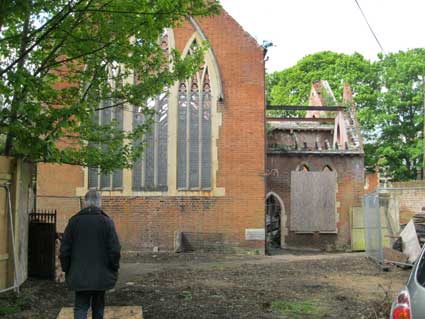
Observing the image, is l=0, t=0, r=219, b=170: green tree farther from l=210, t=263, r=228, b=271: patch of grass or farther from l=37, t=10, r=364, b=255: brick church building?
l=37, t=10, r=364, b=255: brick church building

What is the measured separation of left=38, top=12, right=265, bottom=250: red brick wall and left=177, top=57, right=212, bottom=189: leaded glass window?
489mm

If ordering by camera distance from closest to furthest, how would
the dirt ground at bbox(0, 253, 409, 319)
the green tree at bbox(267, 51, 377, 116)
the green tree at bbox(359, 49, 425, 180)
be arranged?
the dirt ground at bbox(0, 253, 409, 319) → the green tree at bbox(359, 49, 425, 180) → the green tree at bbox(267, 51, 377, 116)

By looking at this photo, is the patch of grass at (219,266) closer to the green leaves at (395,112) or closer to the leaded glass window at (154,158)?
the leaded glass window at (154,158)

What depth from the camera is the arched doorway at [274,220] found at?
21844 millimetres

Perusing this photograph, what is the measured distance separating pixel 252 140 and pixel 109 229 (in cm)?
1230

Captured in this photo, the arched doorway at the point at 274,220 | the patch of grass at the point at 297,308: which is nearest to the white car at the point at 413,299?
the patch of grass at the point at 297,308

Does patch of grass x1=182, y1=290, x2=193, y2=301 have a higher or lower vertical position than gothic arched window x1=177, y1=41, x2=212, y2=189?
lower

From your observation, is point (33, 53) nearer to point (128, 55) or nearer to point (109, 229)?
point (128, 55)

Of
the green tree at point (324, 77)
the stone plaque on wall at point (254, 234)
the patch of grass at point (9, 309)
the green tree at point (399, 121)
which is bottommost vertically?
the patch of grass at point (9, 309)

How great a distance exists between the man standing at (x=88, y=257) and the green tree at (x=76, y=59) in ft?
7.78

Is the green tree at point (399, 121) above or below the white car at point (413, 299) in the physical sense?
above

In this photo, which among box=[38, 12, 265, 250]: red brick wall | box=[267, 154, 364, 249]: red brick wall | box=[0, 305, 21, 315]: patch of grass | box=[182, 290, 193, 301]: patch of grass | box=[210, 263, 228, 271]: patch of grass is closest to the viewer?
A: box=[0, 305, 21, 315]: patch of grass

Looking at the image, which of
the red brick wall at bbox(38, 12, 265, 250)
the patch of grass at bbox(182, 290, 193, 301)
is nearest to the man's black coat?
the patch of grass at bbox(182, 290, 193, 301)

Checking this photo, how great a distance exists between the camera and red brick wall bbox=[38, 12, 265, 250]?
17.6 metres
